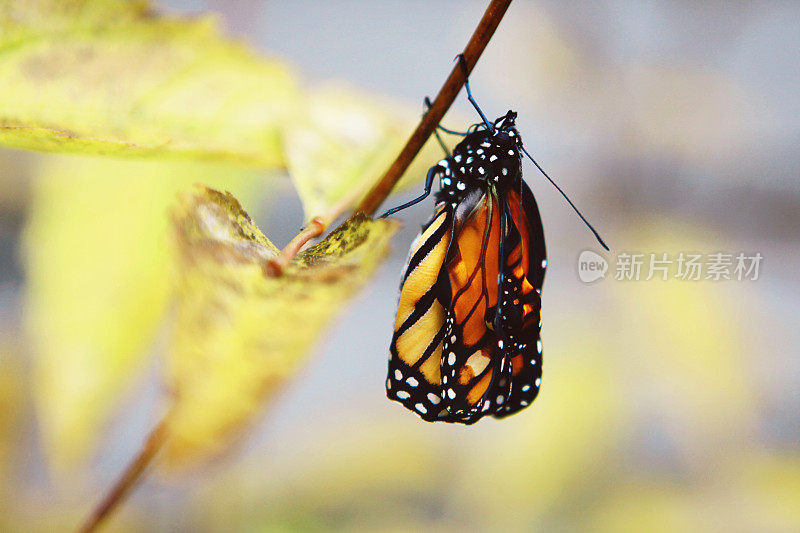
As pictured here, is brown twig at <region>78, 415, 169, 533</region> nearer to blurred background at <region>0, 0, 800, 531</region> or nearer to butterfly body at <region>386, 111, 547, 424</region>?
butterfly body at <region>386, 111, 547, 424</region>

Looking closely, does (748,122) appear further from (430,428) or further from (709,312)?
(430,428)

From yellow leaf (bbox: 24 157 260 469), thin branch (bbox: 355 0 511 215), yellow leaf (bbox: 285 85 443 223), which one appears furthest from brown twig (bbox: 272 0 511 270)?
yellow leaf (bbox: 24 157 260 469)

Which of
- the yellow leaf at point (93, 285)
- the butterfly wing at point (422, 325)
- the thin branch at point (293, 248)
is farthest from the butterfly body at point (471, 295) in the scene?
the yellow leaf at point (93, 285)

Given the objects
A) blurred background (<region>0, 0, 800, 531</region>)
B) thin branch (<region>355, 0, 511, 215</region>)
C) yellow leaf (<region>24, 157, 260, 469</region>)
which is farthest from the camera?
blurred background (<region>0, 0, 800, 531</region>)

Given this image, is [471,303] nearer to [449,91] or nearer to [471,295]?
[471,295]

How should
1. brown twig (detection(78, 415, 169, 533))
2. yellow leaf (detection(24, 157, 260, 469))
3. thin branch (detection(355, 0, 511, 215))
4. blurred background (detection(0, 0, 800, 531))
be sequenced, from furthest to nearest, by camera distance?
blurred background (detection(0, 0, 800, 531)) → yellow leaf (detection(24, 157, 260, 469)) → brown twig (detection(78, 415, 169, 533)) → thin branch (detection(355, 0, 511, 215))

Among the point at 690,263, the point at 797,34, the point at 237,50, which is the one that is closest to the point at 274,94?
the point at 237,50

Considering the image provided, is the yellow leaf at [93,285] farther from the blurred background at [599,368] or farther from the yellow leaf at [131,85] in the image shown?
the blurred background at [599,368]
